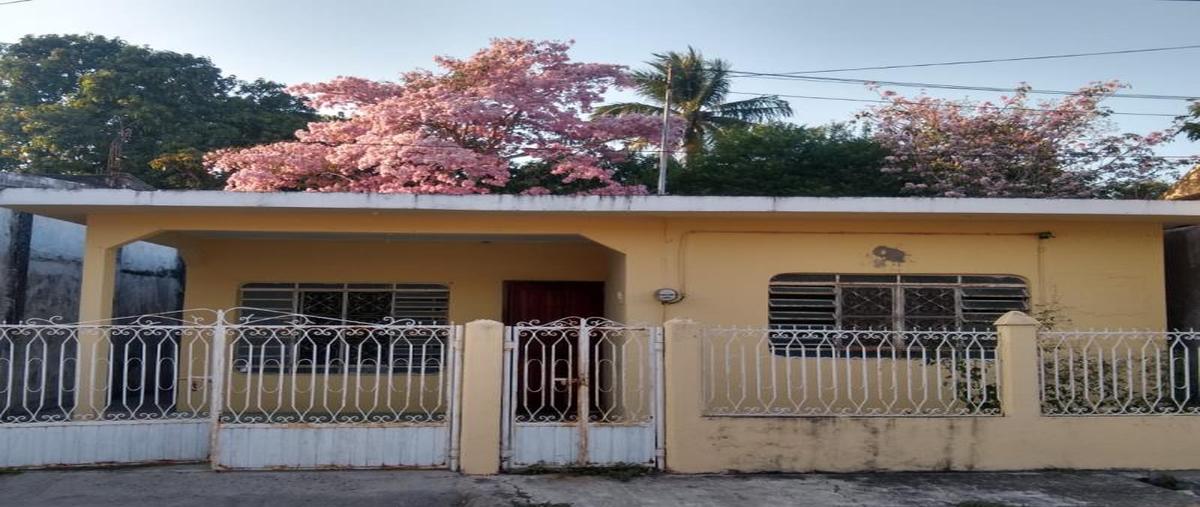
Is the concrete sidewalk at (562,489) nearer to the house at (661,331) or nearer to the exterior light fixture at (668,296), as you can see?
the house at (661,331)

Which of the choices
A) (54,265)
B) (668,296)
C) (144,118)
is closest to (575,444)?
(668,296)

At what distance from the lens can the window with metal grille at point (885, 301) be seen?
846cm

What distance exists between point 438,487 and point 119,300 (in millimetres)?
7389

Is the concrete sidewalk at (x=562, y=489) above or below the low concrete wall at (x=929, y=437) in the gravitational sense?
below

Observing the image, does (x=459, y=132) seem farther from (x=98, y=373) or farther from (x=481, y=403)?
(x=481, y=403)

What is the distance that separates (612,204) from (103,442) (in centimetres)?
440

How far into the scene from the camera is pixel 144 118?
19.6 meters

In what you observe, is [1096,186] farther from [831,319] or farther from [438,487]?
[438,487]

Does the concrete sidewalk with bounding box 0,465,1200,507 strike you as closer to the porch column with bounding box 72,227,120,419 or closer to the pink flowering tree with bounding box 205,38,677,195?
the porch column with bounding box 72,227,120,419

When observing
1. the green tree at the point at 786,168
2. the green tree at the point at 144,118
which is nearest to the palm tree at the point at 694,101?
the green tree at the point at 786,168

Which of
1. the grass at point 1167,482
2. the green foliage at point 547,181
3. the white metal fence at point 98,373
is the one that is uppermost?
the green foliage at point 547,181

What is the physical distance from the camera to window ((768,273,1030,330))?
333 inches

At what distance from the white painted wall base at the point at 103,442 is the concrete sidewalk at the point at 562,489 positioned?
0.12 metres

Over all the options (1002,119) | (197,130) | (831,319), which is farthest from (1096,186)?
(197,130)
